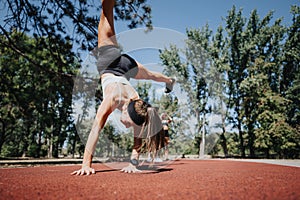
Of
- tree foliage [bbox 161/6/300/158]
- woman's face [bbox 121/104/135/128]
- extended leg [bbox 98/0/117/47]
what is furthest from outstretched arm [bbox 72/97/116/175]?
tree foliage [bbox 161/6/300/158]

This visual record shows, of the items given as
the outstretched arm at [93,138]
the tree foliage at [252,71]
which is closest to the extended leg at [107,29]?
the outstretched arm at [93,138]

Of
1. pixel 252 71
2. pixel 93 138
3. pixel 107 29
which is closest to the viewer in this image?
pixel 93 138

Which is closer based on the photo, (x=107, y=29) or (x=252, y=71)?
(x=107, y=29)

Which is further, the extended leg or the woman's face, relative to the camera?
the extended leg

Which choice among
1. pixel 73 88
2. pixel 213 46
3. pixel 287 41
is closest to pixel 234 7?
→ pixel 213 46

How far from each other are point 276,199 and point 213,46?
19.9 m

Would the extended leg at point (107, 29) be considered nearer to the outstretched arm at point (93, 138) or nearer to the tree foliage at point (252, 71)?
the outstretched arm at point (93, 138)

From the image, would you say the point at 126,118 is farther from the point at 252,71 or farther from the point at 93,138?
the point at 252,71

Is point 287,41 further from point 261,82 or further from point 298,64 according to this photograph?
point 261,82

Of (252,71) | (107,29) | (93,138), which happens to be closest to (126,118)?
(93,138)

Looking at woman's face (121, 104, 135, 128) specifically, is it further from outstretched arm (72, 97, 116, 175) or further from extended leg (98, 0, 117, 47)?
extended leg (98, 0, 117, 47)

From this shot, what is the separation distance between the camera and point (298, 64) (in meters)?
20.8

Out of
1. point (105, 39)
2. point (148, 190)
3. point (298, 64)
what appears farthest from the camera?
point (298, 64)

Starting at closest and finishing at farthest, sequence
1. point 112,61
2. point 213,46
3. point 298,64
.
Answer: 1. point 112,61
2. point 213,46
3. point 298,64
